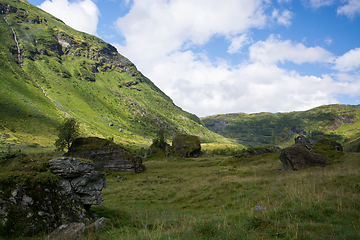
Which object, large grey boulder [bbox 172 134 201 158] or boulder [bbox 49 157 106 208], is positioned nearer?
boulder [bbox 49 157 106 208]

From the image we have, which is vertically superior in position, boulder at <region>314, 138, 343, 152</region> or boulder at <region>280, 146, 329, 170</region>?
boulder at <region>314, 138, 343, 152</region>

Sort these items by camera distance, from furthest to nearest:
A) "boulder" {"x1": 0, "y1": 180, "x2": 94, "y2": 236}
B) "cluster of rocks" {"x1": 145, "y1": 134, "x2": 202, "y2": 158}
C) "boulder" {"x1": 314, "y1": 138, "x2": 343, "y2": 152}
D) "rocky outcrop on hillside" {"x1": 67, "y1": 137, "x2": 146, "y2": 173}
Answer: "cluster of rocks" {"x1": 145, "y1": 134, "x2": 202, "y2": 158}
"rocky outcrop on hillside" {"x1": 67, "y1": 137, "x2": 146, "y2": 173}
"boulder" {"x1": 314, "y1": 138, "x2": 343, "y2": 152}
"boulder" {"x1": 0, "y1": 180, "x2": 94, "y2": 236}

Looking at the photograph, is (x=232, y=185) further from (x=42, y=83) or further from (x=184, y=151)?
(x=42, y=83)

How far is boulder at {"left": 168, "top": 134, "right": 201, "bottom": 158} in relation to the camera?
232ft

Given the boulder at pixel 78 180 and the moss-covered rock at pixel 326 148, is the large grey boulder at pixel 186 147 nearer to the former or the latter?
the moss-covered rock at pixel 326 148

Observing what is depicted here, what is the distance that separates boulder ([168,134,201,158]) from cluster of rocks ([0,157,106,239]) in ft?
196

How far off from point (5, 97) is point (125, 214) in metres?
157

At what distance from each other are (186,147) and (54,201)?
63973 millimetres

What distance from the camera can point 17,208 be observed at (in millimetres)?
7945

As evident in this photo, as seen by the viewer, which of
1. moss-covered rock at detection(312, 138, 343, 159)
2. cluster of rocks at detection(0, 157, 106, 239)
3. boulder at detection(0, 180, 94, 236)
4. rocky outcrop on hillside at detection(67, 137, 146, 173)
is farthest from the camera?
rocky outcrop on hillside at detection(67, 137, 146, 173)

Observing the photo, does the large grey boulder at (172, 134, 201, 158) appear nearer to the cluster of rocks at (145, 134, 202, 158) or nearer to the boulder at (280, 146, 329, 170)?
the cluster of rocks at (145, 134, 202, 158)

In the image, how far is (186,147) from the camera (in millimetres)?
71938

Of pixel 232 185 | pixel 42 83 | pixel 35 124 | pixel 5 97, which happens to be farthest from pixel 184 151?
pixel 42 83

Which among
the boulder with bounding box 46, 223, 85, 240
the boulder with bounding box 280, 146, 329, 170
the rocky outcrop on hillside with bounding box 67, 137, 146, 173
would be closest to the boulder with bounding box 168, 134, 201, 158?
the rocky outcrop on hillside with bounding box 67, 137, 146, 173
